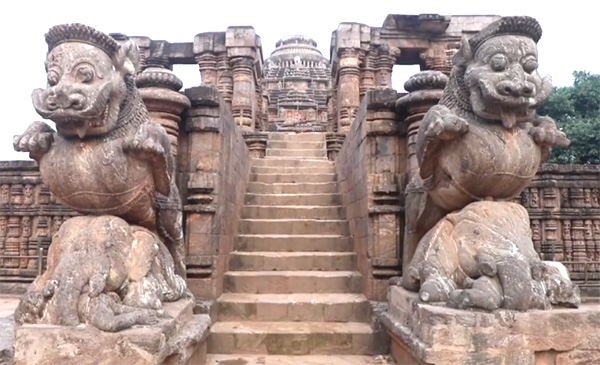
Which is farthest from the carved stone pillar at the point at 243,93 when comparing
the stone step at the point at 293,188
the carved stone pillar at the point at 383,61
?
the stone step at the point at 293,188

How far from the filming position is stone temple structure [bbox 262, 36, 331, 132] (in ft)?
76.4

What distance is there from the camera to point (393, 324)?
3.72 metres

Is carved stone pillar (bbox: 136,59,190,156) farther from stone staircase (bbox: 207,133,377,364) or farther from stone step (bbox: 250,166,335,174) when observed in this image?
stone step (bbox: 250,166,335,174)

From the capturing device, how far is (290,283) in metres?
5.12

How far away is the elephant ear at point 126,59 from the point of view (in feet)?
10.2

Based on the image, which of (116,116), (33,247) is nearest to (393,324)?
(116,116)

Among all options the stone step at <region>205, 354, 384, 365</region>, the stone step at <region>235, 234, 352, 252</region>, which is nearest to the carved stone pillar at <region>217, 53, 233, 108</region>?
the stone step at <region>235, 234, 352, 252</region>

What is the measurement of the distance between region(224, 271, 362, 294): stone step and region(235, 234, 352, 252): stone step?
67 centimetres

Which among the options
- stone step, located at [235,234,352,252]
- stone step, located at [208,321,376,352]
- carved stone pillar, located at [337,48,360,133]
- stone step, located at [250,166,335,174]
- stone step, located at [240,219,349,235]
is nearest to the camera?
stone step, located at [208,321,376,352]

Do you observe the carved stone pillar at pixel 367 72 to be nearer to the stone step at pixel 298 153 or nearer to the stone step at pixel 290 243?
the stone step at pixel 298 153

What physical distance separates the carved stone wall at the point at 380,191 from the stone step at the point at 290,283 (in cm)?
24

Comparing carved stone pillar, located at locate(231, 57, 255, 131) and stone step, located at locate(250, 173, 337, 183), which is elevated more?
carved stone pillar, located at locate(231, 57, 255, 131)

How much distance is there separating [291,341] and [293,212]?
2440mm

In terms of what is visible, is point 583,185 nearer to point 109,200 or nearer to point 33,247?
point 109,200
